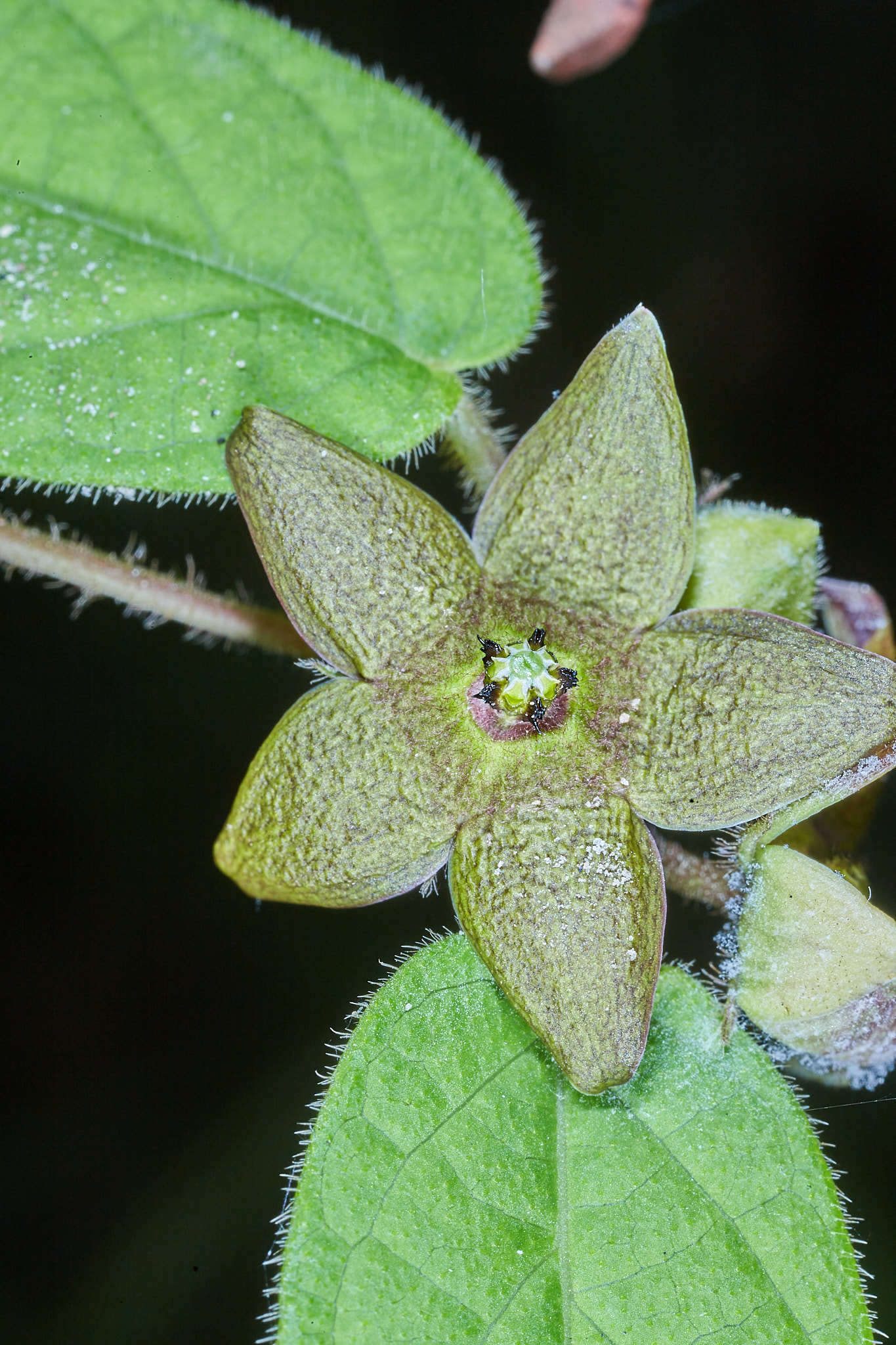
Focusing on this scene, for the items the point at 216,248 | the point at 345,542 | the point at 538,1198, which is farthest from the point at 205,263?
the point at 538,1198

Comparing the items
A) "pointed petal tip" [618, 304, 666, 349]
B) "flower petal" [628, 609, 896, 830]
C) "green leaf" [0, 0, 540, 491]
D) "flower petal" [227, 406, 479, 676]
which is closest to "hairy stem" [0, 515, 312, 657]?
"green leaf" [0, 0, 540, 491]

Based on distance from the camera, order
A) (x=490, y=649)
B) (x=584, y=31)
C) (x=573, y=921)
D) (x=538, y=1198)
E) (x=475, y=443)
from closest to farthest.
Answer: (x=573, y=921)
(x=538, y=1198)
(x=490, y=649)
(x=475, y=443)
(x=584, y=31)

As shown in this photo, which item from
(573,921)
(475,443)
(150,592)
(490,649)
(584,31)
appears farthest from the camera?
(584,31)

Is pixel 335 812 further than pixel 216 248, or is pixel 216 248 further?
pixel 216 248

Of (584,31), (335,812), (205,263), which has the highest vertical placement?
(584,31)

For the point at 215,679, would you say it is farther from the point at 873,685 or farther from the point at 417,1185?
the point at 873,685

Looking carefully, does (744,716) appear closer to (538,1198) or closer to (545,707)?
(545,707)

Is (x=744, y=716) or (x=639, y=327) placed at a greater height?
(x=639, y=327)
